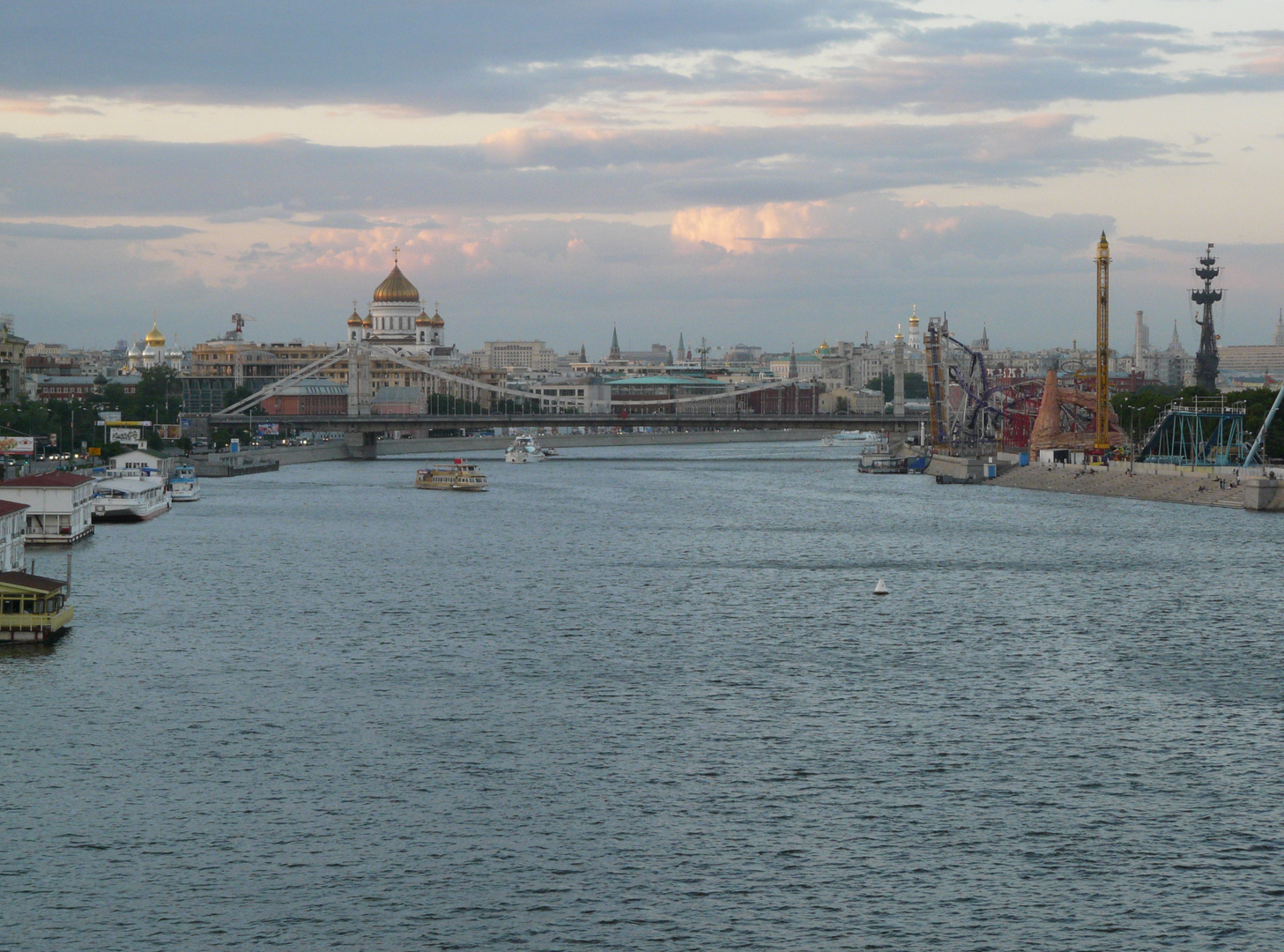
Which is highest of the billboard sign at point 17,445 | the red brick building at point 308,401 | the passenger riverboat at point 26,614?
the red brick building at point 308,401

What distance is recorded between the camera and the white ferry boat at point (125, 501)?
5753 cm

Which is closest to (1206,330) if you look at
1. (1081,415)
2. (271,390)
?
(1081,415)

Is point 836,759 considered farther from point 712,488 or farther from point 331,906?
point 712,488

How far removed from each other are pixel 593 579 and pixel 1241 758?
21128mm

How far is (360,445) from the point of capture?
11300 centimetres

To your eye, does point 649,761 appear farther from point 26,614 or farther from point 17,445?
point 17,445

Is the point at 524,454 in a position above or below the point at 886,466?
above


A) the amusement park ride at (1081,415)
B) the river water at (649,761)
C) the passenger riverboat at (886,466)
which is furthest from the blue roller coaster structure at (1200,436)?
the river water at (649,761)

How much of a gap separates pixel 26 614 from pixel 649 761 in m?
13.2

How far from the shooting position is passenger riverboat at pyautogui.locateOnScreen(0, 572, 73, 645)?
1159 inches

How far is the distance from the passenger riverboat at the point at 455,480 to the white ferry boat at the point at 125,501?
60.4ft

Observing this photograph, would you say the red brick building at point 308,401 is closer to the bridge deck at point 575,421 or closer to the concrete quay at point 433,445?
the concrete quay at point 433,445

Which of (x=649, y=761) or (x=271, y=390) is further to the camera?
(x=271, y=390)

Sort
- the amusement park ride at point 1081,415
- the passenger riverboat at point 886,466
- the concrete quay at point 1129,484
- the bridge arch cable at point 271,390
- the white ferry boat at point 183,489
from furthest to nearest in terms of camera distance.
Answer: the bridge arch cable at point 271,390, the passenger riverboat at point 886,466, the amusement park ride at point 1081,415, the white ferry boat at point 183,489, the concrete quay at point 1129,484
